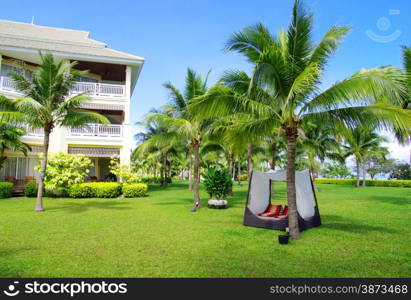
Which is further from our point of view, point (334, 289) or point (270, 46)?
point (270, 46)

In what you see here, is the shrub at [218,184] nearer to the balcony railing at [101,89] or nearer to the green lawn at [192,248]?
the green lawn at [192,248]

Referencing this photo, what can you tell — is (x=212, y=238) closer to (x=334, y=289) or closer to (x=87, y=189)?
(x=334, y=289)

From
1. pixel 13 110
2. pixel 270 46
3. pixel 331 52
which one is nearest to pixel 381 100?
pixel 331 52

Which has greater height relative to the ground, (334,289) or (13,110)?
(13,110)

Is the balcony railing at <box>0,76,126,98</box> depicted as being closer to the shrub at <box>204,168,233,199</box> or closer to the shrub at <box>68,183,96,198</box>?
the shrub at <box>68,183,96,198</box>

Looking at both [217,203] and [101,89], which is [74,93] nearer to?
[101,89]

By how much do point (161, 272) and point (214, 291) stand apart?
1046 mm

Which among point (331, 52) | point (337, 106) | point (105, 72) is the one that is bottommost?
point (337, 106)

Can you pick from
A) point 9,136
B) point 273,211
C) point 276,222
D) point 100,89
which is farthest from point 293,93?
point 100,89

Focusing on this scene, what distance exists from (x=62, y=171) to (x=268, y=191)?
38.5 ft

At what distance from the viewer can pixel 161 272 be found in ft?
15.2

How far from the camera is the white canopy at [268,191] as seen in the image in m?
9.25

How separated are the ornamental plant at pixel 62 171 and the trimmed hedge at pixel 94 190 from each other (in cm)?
36

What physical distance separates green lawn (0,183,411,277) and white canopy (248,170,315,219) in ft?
2.55
